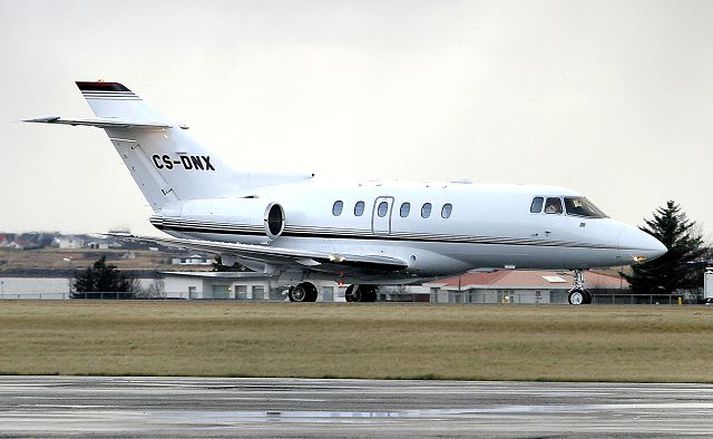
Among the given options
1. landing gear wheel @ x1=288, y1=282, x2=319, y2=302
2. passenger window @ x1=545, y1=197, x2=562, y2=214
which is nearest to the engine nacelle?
landing gear wheel @ x1=288, y1=282, x2=319, y2=302

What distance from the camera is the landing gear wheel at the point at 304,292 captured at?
167 feet

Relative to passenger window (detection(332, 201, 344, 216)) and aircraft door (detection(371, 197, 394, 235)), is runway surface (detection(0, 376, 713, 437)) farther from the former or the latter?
passenger window (detection(332, 201, 344, 216))

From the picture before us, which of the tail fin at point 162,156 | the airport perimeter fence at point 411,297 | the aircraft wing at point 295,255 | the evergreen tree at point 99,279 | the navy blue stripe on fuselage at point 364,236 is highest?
the tail fin at point 162,156

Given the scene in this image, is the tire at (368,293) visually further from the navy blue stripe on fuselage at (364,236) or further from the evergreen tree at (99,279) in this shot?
the evergreen tree at (99,279)

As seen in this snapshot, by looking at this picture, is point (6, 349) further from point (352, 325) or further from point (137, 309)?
point (137, 309)

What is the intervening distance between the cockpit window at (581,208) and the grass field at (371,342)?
4.41m

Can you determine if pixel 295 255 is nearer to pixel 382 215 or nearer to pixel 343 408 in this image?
pixel 382 215

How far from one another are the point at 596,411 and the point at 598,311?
2168 cm

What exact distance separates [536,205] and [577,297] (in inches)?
118

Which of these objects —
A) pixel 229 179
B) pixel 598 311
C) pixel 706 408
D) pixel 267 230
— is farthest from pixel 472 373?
pixel 229 179

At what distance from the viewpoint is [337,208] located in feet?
170

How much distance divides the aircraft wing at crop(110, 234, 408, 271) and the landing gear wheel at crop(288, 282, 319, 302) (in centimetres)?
82

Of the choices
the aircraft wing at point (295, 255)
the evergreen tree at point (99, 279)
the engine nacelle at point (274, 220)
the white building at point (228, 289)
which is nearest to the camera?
the aircraft wing at point (295, 255)

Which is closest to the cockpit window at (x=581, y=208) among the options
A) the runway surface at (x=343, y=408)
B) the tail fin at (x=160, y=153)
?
the tail fin at (x=160, y=153)
